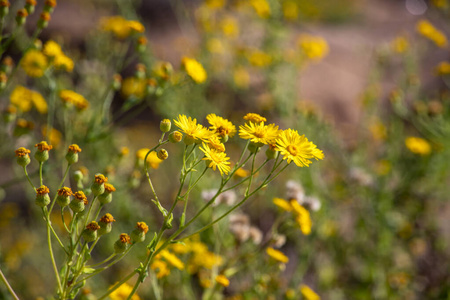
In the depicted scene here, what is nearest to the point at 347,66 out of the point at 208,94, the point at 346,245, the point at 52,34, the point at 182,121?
the point at 208,94

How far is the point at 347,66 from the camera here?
297 inches

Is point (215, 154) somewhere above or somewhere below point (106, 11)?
above

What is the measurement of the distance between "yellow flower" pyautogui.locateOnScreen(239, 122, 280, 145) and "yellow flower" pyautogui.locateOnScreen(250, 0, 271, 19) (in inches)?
143

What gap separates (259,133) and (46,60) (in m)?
1.49

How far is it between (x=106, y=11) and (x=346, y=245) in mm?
6143

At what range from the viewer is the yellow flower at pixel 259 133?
4.76 ft

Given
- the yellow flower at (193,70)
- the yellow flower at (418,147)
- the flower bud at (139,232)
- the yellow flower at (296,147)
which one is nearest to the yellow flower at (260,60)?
the yellow flower at (418,147)

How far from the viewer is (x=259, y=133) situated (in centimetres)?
148

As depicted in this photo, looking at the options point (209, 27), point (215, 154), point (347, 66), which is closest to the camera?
point (215, 154)

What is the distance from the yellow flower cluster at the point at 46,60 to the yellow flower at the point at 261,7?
2872mm

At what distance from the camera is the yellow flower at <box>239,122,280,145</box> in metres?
1.45

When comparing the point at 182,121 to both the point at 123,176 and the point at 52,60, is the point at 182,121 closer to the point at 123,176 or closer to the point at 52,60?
the point at 52,60

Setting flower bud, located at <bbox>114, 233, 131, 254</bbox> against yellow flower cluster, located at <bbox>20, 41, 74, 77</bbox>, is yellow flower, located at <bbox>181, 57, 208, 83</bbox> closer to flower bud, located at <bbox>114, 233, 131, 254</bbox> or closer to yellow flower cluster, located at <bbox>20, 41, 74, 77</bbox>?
yellow flower cluster, located at <bbox>20, 41, 74, 77</bbox>

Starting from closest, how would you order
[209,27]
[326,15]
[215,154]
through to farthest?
[215,154] → [209,27] → [326,15]
